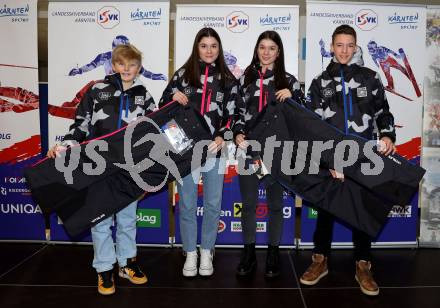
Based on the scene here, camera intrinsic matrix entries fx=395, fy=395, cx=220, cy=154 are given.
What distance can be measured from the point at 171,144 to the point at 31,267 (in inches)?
57.4

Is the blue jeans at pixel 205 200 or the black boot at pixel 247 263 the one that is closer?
the blue jeans at pixel 205 200

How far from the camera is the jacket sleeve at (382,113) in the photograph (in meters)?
2.45

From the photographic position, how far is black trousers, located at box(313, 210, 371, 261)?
255 centimetres

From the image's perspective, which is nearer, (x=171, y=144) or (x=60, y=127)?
(x=171, y=144)

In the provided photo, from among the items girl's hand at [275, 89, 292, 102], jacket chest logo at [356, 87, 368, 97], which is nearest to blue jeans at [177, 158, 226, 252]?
girl's hand at [275, 89, 292, 102]

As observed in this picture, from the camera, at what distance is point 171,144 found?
2561 millimetres

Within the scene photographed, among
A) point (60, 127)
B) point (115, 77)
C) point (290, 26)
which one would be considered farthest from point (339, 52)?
point (60, 127)

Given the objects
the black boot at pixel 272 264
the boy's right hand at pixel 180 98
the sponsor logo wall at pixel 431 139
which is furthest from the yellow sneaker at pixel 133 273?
the sponsor logo wall at pixel 431 139

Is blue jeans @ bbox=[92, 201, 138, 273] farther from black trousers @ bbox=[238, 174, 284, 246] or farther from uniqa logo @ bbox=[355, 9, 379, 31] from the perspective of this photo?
uniqa logo @ bbox=[355, 9, 379, 31]

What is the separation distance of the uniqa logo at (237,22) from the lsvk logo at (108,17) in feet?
2.93

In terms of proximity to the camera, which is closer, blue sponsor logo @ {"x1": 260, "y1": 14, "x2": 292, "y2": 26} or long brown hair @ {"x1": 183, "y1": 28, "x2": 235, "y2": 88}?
long brown hair @ {"x1": 183, "y1": 28, "x2": 235, "y2": 88}

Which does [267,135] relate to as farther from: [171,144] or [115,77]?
[115,77]

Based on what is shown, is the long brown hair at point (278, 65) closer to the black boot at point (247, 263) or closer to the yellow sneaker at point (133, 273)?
the black boot at point (247, 263)

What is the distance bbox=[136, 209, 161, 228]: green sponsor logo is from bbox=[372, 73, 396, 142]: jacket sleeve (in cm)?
186
